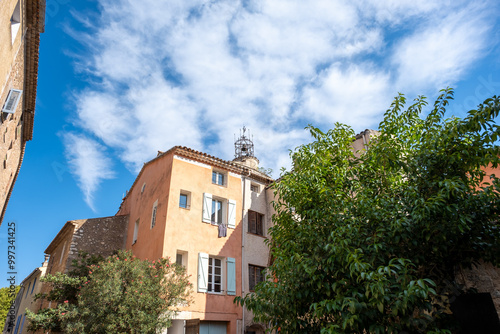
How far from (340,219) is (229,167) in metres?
11.3

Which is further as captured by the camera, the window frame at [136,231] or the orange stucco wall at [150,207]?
the window frame at [136,231]

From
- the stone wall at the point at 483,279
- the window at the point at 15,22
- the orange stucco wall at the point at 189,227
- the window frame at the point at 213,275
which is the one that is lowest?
the stone wall at the point at 483,279

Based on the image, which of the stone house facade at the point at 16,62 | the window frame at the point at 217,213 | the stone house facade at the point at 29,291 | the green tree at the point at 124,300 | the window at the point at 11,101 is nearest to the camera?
the stone house facade at the point at 16,62

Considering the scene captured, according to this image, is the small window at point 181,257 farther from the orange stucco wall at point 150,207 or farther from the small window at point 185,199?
the small window at point 185,199

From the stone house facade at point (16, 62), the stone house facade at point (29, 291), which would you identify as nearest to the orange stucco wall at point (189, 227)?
the stone house facade at point (16, 62)

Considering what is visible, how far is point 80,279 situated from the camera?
44.1ft

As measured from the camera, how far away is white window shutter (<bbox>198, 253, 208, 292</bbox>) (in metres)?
13.8

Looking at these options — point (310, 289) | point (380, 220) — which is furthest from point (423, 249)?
point (310, 289)

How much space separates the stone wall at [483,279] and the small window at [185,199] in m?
11.5

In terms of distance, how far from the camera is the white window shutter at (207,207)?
15.5 meters

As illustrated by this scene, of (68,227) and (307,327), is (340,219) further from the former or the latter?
(68,227)

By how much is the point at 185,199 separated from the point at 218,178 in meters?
2.30

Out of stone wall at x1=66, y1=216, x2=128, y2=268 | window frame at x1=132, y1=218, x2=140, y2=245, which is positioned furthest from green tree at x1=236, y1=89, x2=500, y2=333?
stone wall at x1=66, y1=216, x2=128, y2=268

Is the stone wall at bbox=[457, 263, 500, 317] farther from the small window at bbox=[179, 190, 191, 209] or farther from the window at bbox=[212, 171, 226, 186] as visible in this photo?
the window at bbox=[212, 171, 226, 186]
